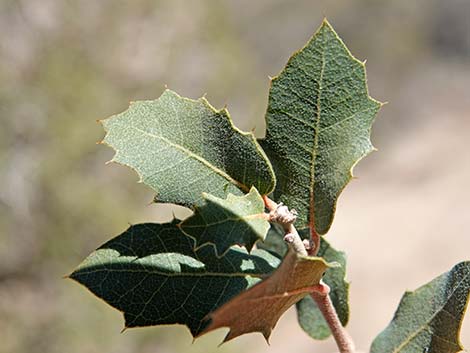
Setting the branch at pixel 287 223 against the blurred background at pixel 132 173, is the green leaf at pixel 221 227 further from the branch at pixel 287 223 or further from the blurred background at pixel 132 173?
the blurred background at pixel 132 173

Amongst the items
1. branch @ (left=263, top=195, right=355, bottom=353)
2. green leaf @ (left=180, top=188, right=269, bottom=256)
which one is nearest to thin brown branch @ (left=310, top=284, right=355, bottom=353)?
branch @ (left=263, top=195, right=355, bottom=353)

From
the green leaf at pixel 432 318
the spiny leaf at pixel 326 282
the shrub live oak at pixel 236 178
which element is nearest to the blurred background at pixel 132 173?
the spiny leaf at pixel 326 282

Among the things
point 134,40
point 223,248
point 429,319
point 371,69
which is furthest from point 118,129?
point 371,69

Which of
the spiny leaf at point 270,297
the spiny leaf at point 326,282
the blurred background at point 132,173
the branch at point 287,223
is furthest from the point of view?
the blurred background at point 132,173

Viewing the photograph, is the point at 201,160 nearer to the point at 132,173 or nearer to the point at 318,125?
the point at 318,125

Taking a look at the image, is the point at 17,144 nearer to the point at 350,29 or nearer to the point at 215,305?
the point at 215,305

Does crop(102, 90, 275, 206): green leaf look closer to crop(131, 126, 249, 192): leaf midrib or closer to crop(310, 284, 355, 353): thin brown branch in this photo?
crop(131, 126, 249, 192): leaf midrib
